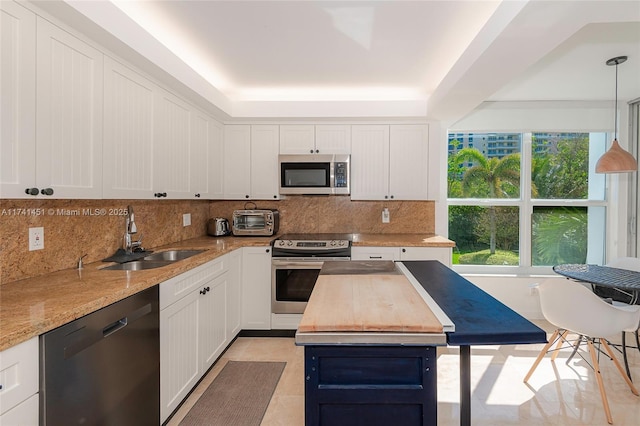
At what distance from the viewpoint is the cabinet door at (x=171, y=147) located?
7.93 ft

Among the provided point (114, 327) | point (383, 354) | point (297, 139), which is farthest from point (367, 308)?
point (297, 139)

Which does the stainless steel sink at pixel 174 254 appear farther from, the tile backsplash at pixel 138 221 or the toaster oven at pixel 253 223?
the toaster oven at pixel 253 223

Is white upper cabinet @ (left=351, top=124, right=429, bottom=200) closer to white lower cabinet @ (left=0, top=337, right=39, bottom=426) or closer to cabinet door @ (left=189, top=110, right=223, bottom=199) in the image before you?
cabinet door @ (left=189, top=110, right=223, bottom=199)

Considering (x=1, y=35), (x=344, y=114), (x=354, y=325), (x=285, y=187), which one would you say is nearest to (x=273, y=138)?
(x=285, y=187)

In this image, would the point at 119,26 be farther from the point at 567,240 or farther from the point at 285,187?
the point at 567,240

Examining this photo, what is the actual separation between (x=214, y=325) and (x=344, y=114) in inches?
94.7

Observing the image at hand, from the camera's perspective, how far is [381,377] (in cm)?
117

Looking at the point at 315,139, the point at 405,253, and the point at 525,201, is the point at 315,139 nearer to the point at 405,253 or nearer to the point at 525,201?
the point at 405,253

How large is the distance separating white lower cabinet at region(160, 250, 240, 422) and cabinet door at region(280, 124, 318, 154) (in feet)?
4.67

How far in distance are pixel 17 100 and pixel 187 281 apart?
1276 millimetres

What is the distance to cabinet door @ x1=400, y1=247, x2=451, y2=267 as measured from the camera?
321 cm

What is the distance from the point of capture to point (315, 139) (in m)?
3.66

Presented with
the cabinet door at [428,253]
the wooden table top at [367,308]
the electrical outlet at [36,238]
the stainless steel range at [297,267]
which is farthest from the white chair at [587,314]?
the electrical outlet at [36,238]

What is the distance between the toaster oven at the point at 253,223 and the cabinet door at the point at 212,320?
73 cm
